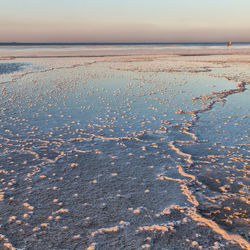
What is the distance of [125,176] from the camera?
13.9 feet

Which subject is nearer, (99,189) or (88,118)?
(99,189)

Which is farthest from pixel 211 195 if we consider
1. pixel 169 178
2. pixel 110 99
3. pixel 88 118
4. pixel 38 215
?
pixel 110 99

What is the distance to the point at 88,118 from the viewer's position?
757cm

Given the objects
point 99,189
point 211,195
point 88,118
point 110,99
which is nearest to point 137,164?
point 99,189

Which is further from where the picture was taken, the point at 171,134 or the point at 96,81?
the point at 96,81

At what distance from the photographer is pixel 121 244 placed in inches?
110

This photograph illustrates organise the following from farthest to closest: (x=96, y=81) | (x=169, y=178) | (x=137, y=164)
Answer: (x=96, y=81)
(x=137, y=164)
(x=169, y=178)

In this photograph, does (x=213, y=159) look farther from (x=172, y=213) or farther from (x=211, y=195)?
(x=172, y=213)

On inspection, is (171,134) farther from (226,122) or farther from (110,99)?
(110,99)

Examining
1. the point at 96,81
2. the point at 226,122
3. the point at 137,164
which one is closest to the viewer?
the point at 137,164

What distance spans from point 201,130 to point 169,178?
2662 millimetres

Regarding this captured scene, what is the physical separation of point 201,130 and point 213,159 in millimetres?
1716

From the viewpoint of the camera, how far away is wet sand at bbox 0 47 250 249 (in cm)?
295

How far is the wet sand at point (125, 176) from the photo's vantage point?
2.95 meters
